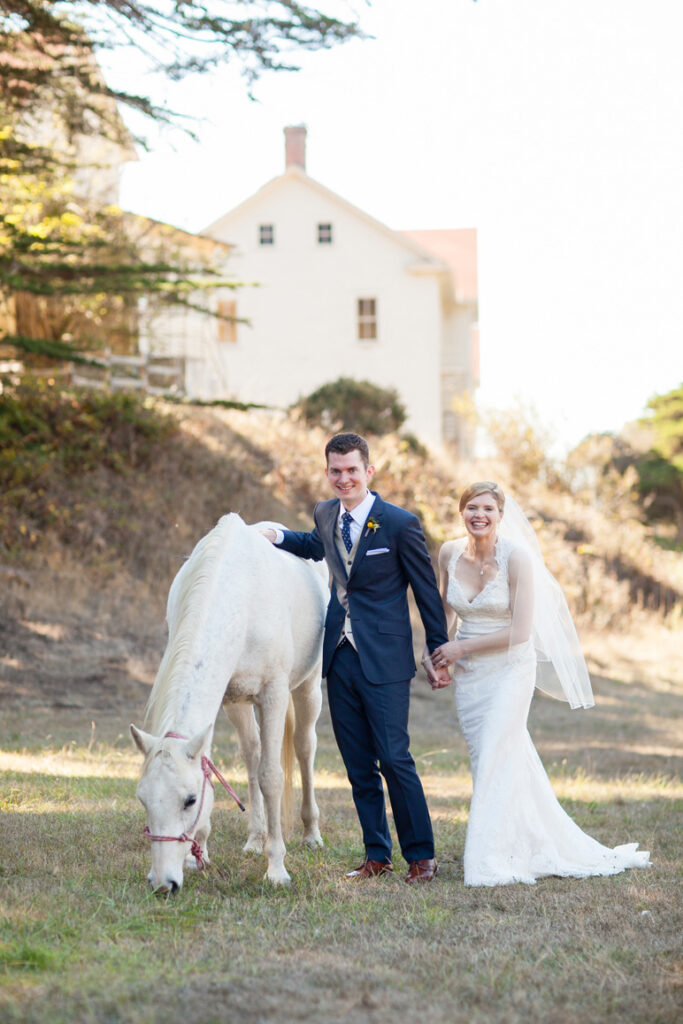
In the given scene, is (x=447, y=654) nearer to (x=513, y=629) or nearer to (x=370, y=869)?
(x=513, y=629)

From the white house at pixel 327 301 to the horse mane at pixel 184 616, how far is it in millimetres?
26427

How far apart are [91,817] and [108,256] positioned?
13.4m

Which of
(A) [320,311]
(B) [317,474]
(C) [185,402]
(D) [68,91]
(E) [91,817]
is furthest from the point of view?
(A) [320,311]

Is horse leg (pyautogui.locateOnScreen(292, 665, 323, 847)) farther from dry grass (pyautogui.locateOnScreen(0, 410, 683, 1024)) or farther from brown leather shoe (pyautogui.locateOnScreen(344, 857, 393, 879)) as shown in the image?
brown leather shoe (pyautogui.locateOnScreen(344, 857, 393, 879))

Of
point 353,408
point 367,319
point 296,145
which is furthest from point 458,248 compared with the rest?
point 353,408

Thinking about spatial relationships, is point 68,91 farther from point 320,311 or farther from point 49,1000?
point 320,311

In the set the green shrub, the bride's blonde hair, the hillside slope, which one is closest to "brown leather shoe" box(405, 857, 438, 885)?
the bride's blonde hair

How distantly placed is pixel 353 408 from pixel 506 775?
1772cm

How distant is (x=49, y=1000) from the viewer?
358cm

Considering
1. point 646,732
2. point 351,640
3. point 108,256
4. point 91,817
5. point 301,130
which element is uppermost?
point 301,130

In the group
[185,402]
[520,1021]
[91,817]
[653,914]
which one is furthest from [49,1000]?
[185,402]

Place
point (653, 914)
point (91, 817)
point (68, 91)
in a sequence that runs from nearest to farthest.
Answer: point (653, 914) → point (91, 817) → point (68, 91)

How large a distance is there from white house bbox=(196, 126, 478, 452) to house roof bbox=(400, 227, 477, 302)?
9.79m

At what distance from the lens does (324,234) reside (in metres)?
33.2
